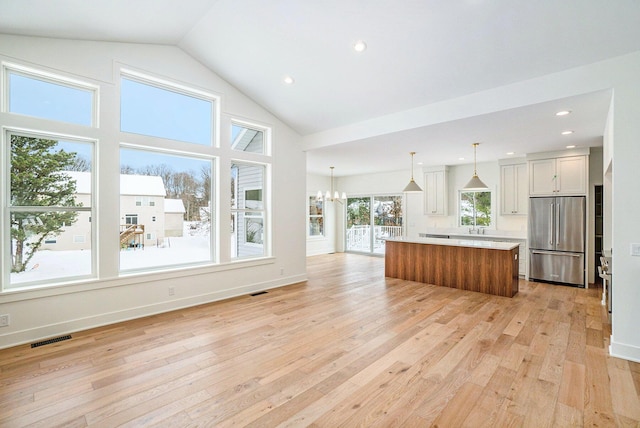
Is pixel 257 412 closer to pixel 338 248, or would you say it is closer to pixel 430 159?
pixel 430 159

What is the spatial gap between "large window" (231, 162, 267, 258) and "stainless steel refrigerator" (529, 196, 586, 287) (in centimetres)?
539

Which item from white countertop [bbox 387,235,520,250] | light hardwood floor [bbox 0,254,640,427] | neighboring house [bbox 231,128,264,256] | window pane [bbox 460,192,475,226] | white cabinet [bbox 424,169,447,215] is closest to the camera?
light hardwood floor [bbox 0,254,640,427]

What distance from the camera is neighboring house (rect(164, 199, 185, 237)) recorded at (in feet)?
14.6

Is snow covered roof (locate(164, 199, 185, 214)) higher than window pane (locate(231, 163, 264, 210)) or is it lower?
lower

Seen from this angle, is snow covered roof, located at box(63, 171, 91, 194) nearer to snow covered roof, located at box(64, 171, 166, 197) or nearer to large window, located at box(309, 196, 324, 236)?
snow covered roof, located at box(64, 171, 166, 197)

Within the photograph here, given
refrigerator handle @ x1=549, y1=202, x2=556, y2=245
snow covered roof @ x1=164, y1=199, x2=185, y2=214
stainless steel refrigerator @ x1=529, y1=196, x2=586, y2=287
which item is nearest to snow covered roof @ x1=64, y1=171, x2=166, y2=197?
snow covered roof @ x1=164, y1=199, x2=185, y2=214

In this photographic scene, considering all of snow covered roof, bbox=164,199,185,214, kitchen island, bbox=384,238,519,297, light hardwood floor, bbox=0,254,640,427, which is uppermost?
snow covered roof, bbox=164,199,185,214

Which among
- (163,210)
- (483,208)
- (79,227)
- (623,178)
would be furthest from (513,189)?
(79,227)

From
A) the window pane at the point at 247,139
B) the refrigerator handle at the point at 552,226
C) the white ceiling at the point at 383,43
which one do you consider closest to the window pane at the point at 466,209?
the refrigerator handle at the point at 552,226

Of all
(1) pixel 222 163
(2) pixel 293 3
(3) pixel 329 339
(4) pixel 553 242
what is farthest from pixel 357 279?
(2) pixel 293 3

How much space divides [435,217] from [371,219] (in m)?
2.30

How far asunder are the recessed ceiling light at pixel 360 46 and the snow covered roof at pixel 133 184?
316cm

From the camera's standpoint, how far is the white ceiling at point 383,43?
278 cm

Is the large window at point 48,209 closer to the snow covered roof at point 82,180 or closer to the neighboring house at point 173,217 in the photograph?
the snow covered roof at point 82,180
